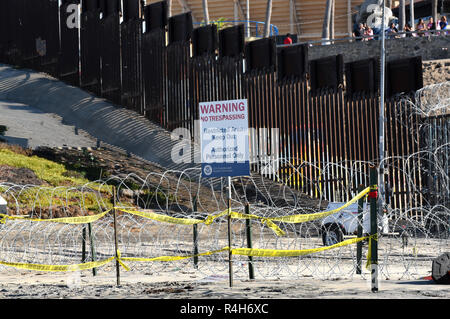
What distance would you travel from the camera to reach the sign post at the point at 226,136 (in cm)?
1205

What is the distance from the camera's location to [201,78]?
31281 mm

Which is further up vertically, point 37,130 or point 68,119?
point 68,119

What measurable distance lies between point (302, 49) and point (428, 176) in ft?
21.0

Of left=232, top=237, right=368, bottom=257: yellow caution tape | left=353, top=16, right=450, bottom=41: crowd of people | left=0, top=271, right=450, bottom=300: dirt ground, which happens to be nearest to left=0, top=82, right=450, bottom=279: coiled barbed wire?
left=0, top=271, right=450, bottom=300: dirt ground

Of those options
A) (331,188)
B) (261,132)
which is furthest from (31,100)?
(331,188)

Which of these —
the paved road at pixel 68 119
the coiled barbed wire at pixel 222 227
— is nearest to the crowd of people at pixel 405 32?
the coiled barbed wire at pixel 222 227

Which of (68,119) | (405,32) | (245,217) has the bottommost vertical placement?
(245,217)

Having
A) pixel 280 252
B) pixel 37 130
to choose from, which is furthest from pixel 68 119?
pixel 280 252

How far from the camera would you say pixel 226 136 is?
12.3 m

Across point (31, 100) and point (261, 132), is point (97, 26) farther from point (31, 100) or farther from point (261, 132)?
point (261, 132)

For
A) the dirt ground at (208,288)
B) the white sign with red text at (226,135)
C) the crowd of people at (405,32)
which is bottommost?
the dirt ground at (208,288)

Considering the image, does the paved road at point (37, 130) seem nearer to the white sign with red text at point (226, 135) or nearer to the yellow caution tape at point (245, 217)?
the yellow caution tape at point (245, 217)

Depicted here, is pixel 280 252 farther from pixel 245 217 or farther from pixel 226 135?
pixel 226 135

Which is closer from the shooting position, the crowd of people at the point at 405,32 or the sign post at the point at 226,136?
the sign post at the point at 226,136
